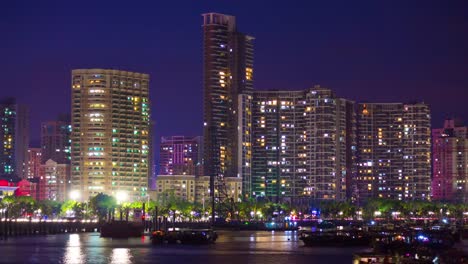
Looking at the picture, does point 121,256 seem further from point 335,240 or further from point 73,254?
point 335,240

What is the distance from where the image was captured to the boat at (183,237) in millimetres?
152750

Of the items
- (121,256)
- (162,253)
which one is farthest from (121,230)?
A: (121,256)

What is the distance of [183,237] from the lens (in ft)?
509

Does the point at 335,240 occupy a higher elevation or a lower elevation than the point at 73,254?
higher

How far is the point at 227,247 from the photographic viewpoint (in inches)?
5487

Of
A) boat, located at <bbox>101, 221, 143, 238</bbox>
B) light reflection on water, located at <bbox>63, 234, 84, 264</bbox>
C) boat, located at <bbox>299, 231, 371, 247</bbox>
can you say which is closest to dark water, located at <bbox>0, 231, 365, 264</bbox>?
light reflection on water, located at <bbox>63, 234, 84, 264</bbox>

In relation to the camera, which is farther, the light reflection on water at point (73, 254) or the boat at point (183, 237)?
the boat at point (183, 237)

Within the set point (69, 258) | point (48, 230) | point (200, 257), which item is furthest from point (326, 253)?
point (48, 230)

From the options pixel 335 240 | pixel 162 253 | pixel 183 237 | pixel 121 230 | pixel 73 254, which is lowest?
pixel 162 253

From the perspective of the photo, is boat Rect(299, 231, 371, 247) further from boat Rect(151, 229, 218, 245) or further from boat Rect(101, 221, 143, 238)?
boat Rect(101, 221, 143, 238)

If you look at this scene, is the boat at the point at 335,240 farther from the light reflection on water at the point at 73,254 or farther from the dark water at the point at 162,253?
the light reflection on water at the point at 73,254

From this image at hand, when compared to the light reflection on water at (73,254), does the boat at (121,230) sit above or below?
above

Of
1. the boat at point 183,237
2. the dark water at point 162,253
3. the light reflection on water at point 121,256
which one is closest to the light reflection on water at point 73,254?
the dark water at point 162,253

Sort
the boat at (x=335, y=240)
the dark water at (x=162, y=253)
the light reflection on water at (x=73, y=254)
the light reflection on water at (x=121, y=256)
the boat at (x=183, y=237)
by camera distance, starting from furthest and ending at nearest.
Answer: the boat at (x=183, y=237), the boat at (x=335, y=240), the dark water at (x=162, y=253), the light reflection on water at (x=73, y=254), the light reflection on water at (x=121, y=256)
